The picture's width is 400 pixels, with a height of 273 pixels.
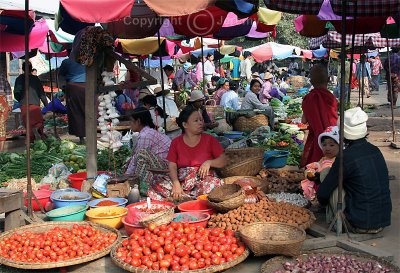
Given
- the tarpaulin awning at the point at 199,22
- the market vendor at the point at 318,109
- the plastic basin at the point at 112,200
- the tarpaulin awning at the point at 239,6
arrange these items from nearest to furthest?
1. the plastic basin at the point at 112,200
2. the market vendor at the point at 318,109
3. the tarpaulin awning at the point at 239,6
4. the tarpaulin awning at the point at 199,22

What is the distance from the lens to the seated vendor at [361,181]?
3904 millimetres

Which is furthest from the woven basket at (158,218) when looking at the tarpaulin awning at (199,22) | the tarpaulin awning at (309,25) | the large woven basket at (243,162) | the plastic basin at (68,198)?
the tarpaulin awning at (309,25)

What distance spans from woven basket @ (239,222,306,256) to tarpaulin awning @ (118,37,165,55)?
8895 mm


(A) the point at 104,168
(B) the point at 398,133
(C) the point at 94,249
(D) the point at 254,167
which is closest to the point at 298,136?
(B) the point at 398,133

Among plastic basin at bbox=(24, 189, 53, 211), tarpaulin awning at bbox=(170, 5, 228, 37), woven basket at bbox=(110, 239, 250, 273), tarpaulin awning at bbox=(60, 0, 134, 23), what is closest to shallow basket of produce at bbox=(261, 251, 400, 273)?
woven basket at bbox=(110, 239, 250, 273)

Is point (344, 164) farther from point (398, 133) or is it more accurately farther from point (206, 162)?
point (398, 133)

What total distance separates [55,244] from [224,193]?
67.2 inches

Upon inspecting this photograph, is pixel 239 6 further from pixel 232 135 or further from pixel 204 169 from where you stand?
pixel 232 135

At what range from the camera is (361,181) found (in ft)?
12.8

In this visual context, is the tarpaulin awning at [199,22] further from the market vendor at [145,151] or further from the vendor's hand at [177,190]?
the vendor's hand at [177,190]

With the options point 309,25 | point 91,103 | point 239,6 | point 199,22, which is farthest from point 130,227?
point 309,25

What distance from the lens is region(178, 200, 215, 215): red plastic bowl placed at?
15.0 feet

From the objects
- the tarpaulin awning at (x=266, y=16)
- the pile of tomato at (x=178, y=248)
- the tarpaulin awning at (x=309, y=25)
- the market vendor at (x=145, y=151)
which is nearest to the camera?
the pile of tomato at (x=178, y=248)

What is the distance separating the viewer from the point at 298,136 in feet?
30.3
